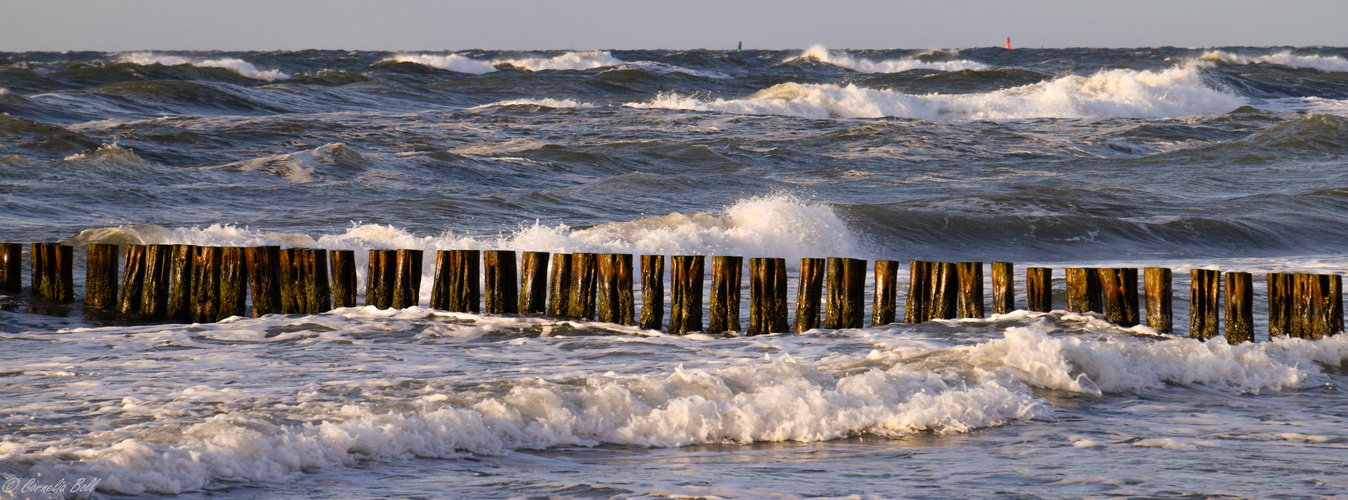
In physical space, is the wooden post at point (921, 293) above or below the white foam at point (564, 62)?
below

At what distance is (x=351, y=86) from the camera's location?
99.1 feet

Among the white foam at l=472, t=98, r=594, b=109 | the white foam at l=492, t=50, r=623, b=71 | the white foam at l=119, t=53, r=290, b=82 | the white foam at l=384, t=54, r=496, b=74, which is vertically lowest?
the white foam at l=472, t=98, r=594, b=109

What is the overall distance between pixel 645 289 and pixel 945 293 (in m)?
1.58

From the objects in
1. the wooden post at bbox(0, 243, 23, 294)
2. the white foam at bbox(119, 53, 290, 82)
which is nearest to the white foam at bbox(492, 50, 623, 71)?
the white foam at bbox(119, 53, 290, 82)

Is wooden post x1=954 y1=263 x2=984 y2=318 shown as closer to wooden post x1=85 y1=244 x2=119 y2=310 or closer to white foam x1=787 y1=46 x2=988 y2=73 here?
wooden post x1=85 y1=244 x2=119 y2=310

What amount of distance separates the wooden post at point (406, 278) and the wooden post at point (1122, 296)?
3687 millimetres

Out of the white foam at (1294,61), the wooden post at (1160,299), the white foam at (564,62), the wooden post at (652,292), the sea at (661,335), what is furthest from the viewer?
the white foam at (1294,61)

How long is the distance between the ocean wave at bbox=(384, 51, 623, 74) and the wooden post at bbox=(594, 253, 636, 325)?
36.8m

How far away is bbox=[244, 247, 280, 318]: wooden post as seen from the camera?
21.6 feet

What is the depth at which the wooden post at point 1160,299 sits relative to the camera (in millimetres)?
5922

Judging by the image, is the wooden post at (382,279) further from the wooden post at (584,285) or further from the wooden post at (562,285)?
the wooden post at (584,285)

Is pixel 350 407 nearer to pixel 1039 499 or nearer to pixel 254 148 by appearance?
pixel 1039 499

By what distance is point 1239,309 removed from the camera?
5.79m

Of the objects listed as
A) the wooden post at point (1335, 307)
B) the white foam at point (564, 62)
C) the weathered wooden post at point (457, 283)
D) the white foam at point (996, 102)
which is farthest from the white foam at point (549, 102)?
the wooden post at point (1335, 307)
